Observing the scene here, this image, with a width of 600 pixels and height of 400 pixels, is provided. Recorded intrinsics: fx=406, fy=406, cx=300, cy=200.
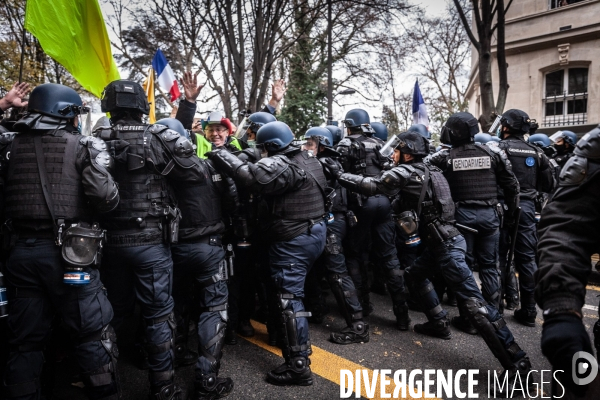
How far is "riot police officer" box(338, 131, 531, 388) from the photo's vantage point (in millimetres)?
3615

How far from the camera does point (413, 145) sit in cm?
411

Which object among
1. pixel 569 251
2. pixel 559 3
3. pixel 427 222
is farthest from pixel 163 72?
pixel 559 3

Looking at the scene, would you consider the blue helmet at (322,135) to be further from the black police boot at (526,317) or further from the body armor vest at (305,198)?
the black police boot at (526,317)

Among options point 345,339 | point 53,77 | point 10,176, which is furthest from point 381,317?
point 53,77

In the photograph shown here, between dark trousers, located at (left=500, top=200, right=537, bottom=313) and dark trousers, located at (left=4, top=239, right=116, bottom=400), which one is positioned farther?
dark trousers, located at (left=500, top=200, right=537, bottom=313)

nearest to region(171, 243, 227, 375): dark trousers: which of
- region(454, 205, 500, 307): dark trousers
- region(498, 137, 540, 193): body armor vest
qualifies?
region(454, 205, 500, 307): dark trousers

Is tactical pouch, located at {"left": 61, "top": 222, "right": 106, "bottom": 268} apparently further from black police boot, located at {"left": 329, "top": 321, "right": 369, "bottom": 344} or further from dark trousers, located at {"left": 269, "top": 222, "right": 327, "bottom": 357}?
black police boot, located at {"left": 329, "top": 321, "right": 369, "bottom": 344}

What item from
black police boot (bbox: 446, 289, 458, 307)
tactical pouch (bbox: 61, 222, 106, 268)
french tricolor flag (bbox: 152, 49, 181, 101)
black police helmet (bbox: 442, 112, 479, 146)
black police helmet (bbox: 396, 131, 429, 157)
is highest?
french tricolor flag (bbox: 152, 49, 181, 101)

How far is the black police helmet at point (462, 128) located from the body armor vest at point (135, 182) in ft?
10.3

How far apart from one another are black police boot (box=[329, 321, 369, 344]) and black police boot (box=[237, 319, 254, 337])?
89cm

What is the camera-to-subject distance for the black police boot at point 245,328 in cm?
435

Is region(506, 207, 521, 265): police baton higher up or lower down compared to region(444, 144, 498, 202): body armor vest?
lower down

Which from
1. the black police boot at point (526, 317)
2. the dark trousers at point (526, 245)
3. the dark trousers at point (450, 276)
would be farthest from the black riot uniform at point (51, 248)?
the dark trousers at point (526, 245)

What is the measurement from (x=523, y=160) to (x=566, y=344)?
4350mm
